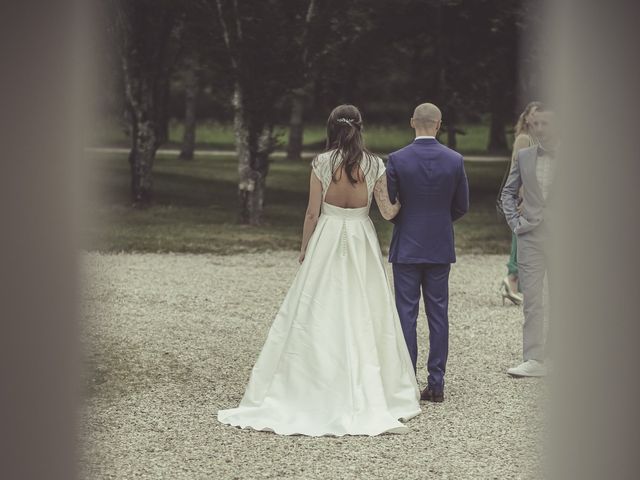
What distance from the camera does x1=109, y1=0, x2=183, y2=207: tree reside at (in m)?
18.8

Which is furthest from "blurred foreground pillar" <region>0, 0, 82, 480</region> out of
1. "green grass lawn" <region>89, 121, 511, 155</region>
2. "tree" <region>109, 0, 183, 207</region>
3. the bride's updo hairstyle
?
"green grass lawn" <region>89, 121, 511, 155</region>

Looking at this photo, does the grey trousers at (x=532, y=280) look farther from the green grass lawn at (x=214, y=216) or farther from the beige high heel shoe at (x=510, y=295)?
the green grass lawn at (x=214, y=216)

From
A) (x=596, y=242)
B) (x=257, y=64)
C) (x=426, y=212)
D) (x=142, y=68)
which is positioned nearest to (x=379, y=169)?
(x=426, y=212)

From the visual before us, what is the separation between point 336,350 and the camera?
5840mm

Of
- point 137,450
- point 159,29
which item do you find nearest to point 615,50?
point 137,450

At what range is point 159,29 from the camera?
64.7 feet

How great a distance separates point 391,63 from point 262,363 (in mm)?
23538

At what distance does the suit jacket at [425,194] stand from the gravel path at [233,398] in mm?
967

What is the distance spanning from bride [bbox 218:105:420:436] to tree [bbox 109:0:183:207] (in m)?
13.2

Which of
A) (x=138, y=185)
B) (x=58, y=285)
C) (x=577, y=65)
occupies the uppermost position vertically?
(x=577, y=65)

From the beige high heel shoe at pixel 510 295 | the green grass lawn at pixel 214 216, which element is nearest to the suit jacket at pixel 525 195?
the beige high heel shoe at pixel 510 295

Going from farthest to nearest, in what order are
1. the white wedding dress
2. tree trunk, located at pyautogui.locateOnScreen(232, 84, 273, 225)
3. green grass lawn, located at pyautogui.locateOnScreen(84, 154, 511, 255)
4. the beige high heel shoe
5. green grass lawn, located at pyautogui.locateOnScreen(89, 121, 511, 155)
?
green grass lawn, located at pyautogui.locateOnScreen(89, 121, 511, 155) < tree trunk, located at pyautogui.locateOnScreen(232, 84, 273, 225) < green grass lawn, located at pyautogui.locateOnScreen(84, 154, 511, 255) < the beige high heel shoe < the white wedding dress

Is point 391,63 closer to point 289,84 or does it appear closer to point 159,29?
point 159,29

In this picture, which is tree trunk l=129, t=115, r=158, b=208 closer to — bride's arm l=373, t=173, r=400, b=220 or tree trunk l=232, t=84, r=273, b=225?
tree trunk l=232, t=84, r=273, b=225
